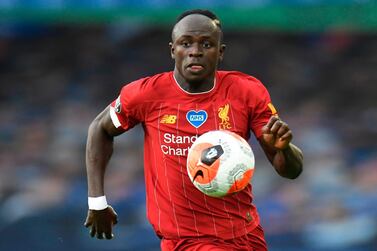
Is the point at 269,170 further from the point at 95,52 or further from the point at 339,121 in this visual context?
the point at 95,52

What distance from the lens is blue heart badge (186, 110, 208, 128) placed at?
6.11 metres

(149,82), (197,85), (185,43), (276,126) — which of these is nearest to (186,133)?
(197,85)

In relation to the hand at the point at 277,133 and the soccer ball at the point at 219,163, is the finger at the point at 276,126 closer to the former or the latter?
the hand at the point at 277,133

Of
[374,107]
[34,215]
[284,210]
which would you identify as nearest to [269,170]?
[284,210]

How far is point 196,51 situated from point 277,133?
0.72 meters

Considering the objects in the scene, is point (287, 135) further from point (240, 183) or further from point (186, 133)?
point (186, 133)

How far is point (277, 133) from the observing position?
5.75 m

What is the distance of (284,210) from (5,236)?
132 inches

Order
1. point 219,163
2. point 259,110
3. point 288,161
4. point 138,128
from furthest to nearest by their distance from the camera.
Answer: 1. point 138,128
2. point 259,110
3. point 288,161
4. point 219,163

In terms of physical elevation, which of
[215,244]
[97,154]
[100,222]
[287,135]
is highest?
[97,154]

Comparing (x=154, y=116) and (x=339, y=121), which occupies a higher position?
(x=339, y=121)

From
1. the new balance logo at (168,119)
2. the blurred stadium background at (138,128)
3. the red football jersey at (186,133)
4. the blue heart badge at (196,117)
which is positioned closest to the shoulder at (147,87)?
the red football jersey at (186,133)

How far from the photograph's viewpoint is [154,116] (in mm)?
6203

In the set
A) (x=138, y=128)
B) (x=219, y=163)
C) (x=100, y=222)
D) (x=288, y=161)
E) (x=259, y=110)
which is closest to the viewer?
(x=219, y=163)
